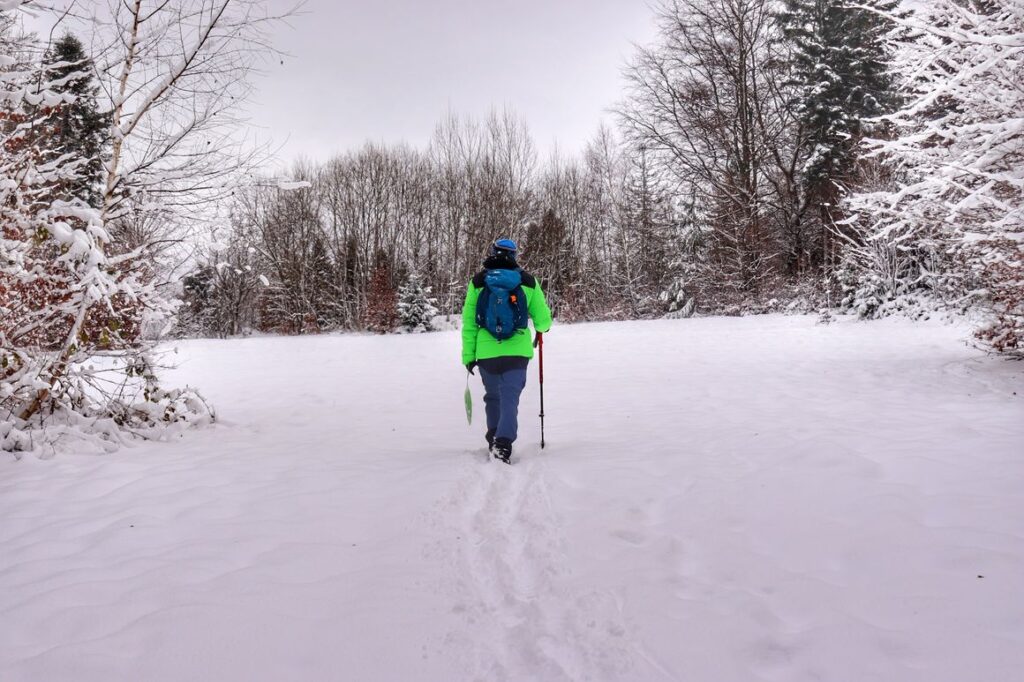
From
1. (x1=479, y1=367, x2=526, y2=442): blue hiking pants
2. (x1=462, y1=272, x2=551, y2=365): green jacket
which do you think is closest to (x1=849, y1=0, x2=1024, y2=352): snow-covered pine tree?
(x1=462, y1=272, x2=551, y2=365): green jacket

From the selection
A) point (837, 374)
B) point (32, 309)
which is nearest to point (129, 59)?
point (32, 309)

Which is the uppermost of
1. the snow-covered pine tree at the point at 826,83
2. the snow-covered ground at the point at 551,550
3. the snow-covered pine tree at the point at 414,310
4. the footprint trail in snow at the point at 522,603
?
the snow-covered pine tree at the point at 826,83

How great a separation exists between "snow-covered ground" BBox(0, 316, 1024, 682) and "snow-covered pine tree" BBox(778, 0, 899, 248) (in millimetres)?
20059

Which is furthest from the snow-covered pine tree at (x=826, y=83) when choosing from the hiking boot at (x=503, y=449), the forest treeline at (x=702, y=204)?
the hiking boot at (x=503, y=449)

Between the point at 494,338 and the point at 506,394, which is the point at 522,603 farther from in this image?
the point at 494,338

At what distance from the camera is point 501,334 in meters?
4.71

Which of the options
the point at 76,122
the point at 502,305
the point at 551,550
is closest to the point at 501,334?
the point at 502,305

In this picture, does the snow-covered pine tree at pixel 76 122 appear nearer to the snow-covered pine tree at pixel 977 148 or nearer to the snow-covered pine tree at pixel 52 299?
the snow-covered pine tree at pixel 52 299

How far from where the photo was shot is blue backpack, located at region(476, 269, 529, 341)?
471cm

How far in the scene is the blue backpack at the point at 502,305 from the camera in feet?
15.5

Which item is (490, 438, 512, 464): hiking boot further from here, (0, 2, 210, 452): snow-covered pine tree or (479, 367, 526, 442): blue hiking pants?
(0, 2, 210, 452): snow-covered pine tree

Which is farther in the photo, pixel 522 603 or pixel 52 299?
pixel 52 299

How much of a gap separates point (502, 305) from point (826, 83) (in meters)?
24.5

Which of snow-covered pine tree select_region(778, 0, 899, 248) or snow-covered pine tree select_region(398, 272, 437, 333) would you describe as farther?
snow-covered pine tree select_region(398, 272, 437, 333)
